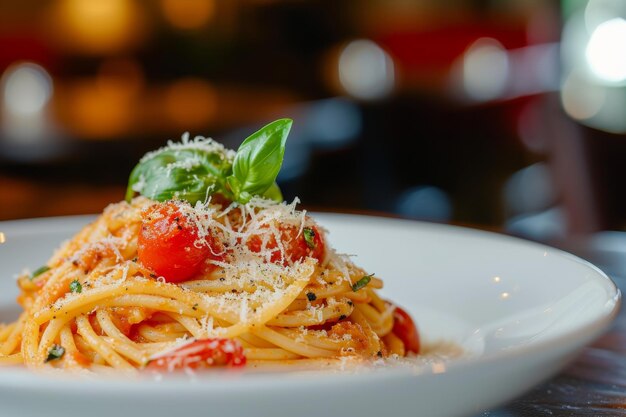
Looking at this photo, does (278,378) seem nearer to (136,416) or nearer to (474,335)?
(136,416)

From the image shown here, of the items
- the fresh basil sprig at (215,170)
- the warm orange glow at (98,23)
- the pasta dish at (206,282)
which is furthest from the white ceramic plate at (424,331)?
the warm orange glow at (98,23)

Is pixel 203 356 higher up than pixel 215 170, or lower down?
lower down

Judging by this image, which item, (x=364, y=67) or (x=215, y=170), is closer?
(x=215, y=170)

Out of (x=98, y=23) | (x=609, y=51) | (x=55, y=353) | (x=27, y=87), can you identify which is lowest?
(x=55, y=353)

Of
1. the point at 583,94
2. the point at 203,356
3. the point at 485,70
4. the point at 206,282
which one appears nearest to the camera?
the point at 203,356

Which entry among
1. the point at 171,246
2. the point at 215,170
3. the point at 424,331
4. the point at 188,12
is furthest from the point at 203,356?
the point at 188,12

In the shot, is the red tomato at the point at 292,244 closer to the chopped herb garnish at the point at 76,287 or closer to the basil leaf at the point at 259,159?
the basil leaf at the point at 259,159

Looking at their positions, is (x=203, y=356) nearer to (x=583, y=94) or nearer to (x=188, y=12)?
(x=188, y=12)

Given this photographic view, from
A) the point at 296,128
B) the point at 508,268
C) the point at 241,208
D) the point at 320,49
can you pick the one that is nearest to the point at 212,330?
the point at 241,208
